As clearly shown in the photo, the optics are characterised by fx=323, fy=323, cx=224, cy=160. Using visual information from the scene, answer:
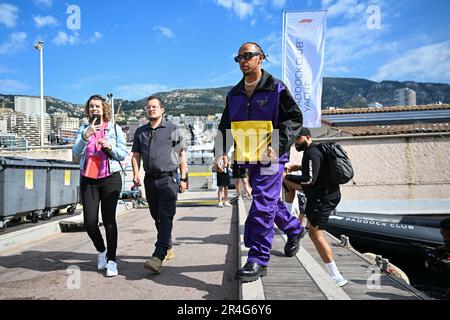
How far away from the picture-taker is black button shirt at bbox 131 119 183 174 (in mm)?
3723

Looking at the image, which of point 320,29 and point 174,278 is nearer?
point 174,278

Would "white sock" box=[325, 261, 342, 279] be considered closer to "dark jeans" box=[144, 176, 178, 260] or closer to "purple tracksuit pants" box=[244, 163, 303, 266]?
"purple tracksuit pants" box=[244, 163, 303, 266]

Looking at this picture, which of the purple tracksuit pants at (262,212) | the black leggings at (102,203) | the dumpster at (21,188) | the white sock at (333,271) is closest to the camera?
the purple tracksuit pants at (262,212)

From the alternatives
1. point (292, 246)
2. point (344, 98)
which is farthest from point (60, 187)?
point (344, 98)

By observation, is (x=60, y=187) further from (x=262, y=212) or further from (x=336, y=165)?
(x=336, y=165)

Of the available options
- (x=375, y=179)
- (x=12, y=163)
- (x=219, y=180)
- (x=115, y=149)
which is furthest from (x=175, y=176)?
(x=375, y=179)

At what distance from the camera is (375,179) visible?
10469 mm

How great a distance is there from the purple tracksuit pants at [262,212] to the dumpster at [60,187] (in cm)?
710

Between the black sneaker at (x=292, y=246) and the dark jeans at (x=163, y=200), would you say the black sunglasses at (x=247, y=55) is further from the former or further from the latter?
the black sneaker at (x=292, y=246)

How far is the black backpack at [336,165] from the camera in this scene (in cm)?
350

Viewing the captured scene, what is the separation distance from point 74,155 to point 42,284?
1390mm

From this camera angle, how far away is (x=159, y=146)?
3789mm

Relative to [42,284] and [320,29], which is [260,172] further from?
[320,29]

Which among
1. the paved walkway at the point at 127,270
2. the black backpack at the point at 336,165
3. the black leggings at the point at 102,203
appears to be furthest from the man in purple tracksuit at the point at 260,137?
the black leggings at the point at 102,203
